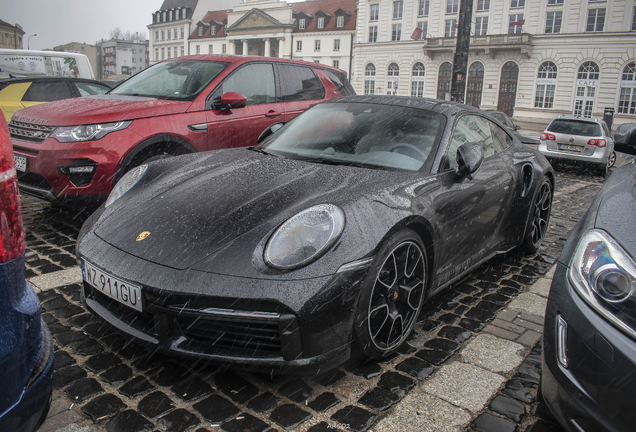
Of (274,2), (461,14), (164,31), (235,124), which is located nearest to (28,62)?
(235,124)

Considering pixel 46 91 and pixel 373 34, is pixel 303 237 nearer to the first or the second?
pixel 46 91

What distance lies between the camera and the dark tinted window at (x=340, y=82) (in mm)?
6762

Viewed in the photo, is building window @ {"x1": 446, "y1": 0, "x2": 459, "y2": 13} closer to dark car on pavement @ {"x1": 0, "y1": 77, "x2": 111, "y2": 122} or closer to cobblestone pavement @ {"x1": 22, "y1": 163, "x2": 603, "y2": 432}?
dark car on pavement @ {"x1": 0, "y1": 77, "x2": 111, "y2": 122}

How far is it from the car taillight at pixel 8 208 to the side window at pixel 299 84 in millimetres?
4741

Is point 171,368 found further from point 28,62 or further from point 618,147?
point 28,62

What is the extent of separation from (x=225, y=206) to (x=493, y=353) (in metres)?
1.72

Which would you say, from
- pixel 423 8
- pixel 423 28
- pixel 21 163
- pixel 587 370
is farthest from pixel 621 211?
pixel 423 8

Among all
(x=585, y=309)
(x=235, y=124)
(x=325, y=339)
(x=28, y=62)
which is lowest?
(x=325, y=339)

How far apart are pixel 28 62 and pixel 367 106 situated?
392 inches

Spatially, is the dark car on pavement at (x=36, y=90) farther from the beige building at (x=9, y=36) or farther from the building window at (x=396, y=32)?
the building window at (x=396, y=32)

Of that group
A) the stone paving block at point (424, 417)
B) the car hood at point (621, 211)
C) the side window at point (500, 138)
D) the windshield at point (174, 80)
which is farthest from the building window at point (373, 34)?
the stone paving block at point (424, 417)

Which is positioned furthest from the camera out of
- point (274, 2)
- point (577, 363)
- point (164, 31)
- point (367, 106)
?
point (164, 31)

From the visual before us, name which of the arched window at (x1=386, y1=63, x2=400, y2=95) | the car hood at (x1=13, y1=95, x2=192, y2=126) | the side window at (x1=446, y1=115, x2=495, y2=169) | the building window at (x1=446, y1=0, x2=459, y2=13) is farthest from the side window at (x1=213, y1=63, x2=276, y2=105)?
the arched window at (x1=386, y1=63, x2=400, y2=95)

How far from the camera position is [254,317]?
6.68 feet
